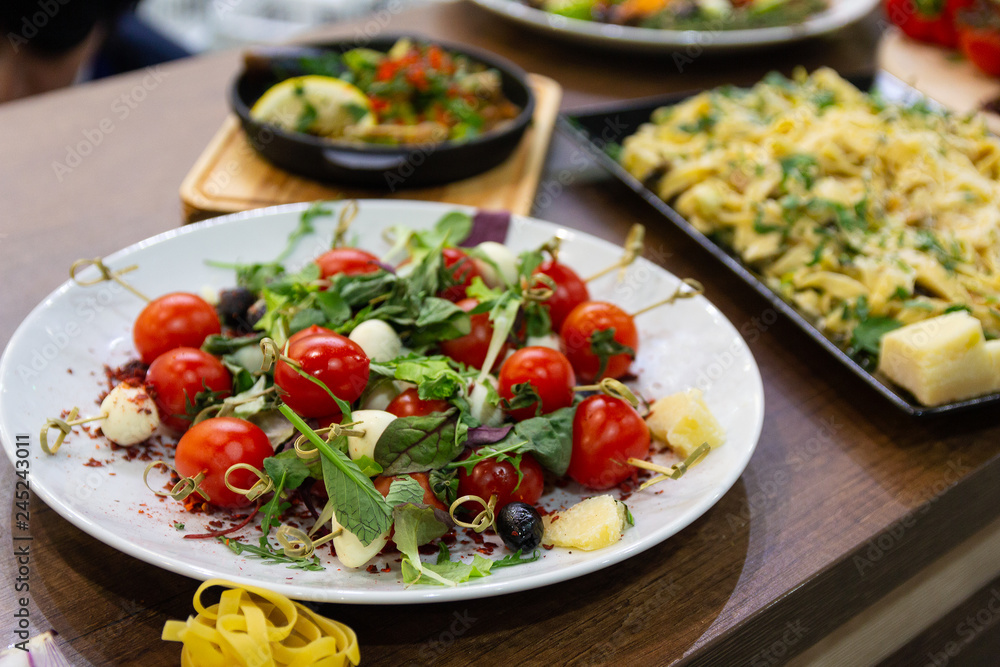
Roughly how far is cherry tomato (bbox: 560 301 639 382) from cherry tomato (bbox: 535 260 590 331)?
52 millimetres

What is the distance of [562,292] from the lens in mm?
1183

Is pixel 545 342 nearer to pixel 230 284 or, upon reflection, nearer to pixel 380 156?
pixel 230 284

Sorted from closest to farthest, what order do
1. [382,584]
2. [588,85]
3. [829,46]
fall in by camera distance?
[382,584] < [588,85] < [829,46]

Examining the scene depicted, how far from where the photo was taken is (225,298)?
116 cm

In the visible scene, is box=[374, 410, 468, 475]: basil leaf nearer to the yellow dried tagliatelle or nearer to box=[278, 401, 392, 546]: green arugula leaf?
box=[278, 401, 392, 546]: green arugula leaf

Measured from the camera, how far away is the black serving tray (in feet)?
3.59

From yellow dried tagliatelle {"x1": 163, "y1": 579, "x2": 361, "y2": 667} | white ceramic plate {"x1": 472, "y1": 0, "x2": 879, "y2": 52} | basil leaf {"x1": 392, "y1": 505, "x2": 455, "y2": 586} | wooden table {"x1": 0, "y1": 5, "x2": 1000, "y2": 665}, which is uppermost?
white ceramic plate {"x1": 472, "y1": 0, "x2": 879, "y2": 52}

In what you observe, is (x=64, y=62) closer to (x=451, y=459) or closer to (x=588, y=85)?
(x=588, y=85)

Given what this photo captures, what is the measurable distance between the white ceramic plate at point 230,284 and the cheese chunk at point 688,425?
0.02 metres

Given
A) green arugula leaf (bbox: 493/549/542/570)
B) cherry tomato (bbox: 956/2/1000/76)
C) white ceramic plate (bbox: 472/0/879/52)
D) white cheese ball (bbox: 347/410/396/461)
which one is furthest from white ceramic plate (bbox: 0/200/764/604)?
cherry tomato (bbox: 956/2/1000/76)

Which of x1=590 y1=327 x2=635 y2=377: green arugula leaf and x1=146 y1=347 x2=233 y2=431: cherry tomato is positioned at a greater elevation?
x1=590 y1=327 x2=635 y2=377: green arugula leaf

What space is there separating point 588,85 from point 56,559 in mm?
1776

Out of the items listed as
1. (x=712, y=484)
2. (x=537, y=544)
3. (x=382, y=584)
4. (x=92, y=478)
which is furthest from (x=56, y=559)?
(x=712, y=484)

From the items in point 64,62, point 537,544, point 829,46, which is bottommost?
point 64,62
